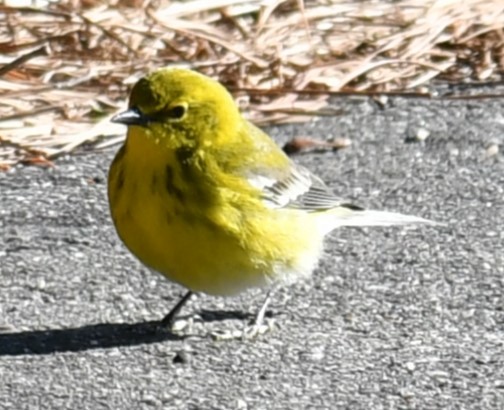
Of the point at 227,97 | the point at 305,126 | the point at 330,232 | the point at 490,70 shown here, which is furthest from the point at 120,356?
the point at 490,70

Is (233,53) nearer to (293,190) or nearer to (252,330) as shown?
(293,190)

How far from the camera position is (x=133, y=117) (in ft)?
19.1

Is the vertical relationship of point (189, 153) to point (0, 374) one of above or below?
above

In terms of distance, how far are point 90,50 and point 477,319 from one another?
11.0 ft

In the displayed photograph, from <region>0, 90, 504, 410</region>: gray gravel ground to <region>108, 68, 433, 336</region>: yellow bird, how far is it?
0.24m

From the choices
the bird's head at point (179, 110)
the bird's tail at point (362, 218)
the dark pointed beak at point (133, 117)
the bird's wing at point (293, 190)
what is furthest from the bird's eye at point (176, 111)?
the bird's tail at point (362, 218)

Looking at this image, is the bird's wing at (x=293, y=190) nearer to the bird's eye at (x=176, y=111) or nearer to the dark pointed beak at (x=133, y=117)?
the bird's eye at (x=176, y=111)

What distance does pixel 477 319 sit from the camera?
623 cm

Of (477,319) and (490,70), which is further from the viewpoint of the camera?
(490,70)

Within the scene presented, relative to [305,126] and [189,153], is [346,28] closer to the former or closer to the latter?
[305,126]

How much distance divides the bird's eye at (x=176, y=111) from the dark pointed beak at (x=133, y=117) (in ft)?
0.36

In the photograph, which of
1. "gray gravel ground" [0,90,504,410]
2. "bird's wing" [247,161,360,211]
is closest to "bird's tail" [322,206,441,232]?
"bird's wing" [247,161,360,211]

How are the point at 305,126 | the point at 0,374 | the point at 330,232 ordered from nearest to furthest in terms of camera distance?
the point at 0,374 < the point at 330,232 < the point at 305,126

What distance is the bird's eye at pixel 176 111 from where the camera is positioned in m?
5.94
